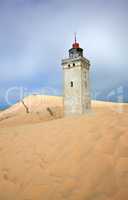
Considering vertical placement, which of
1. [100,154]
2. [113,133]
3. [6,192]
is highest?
[113,133]

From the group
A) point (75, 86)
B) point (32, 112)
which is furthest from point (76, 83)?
point (32, 112)

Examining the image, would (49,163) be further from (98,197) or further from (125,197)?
(125,197)

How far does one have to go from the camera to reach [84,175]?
4215 millimetres

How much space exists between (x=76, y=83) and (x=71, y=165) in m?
13.8

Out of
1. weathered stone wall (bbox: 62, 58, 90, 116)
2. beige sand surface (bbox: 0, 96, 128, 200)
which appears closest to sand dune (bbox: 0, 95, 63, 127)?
weathered stone wall (bbox: 62, 58, 90, 116)

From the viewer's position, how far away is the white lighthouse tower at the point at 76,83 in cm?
1792

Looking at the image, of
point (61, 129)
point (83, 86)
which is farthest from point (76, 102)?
point (61, 129)

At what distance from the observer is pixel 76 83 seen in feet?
59.1

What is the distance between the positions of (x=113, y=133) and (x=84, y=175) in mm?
1927

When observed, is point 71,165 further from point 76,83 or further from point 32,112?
point 32,112

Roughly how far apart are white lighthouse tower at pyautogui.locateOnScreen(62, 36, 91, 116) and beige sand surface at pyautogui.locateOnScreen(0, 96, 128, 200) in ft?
36.0

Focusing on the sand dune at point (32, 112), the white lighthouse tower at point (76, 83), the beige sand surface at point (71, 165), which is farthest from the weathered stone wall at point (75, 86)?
the beige sand surface at point (71, 165)

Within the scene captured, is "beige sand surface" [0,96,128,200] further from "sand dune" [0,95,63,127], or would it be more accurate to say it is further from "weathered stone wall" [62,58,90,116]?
"sand dune" [0,95,63,127]

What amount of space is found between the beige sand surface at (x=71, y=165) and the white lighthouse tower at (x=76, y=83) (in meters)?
11.0
